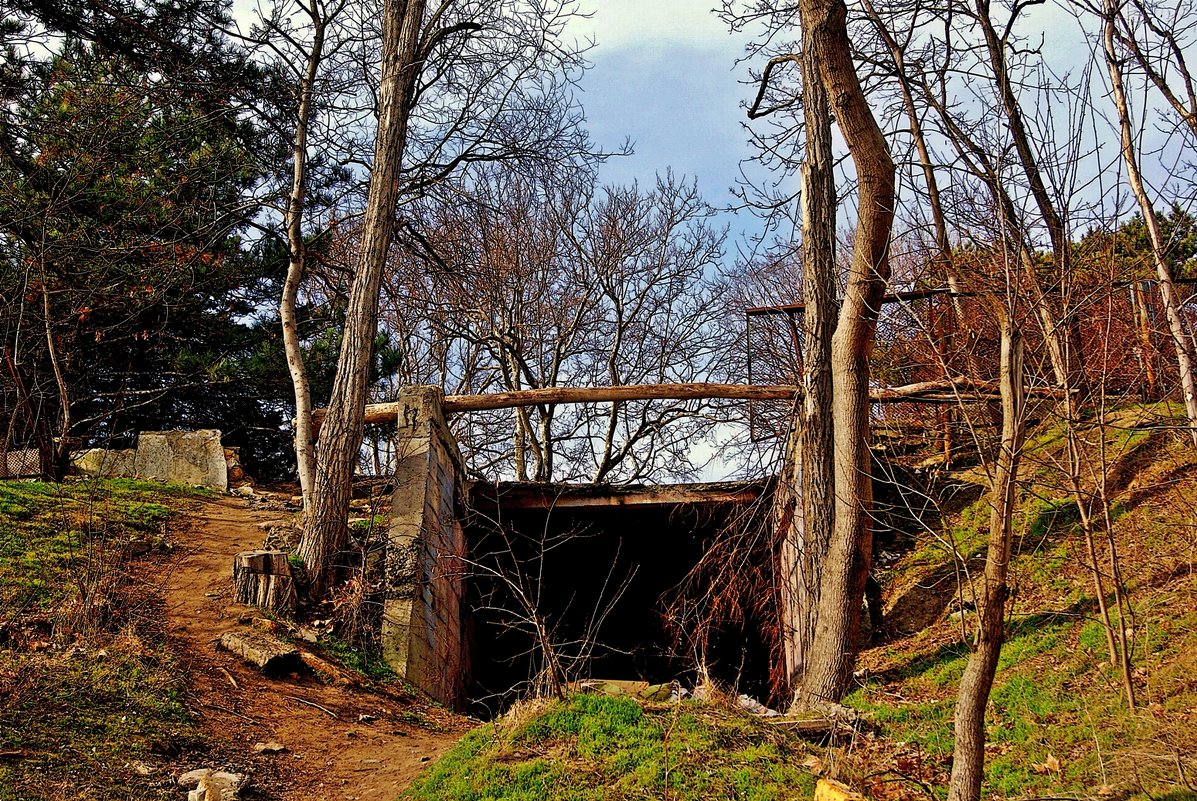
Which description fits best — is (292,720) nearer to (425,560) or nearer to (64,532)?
(425,560)

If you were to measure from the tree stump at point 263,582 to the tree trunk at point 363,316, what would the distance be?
39 cm

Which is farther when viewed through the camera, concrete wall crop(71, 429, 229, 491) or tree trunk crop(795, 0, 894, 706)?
concrete wall crop(71, 429, 229, 491)

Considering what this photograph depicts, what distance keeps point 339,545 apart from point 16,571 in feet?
8.90

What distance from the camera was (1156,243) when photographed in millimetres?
6512

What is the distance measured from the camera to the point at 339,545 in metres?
9.03

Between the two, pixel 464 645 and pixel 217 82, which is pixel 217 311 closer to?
pixel 217 82

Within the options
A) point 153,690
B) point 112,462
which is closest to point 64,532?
point 153,690

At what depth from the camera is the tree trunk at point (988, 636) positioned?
14.0 ft

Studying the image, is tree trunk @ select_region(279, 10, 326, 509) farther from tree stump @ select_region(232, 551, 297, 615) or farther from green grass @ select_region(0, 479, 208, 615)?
green grass @ select_region(0, 479, 208, 615)

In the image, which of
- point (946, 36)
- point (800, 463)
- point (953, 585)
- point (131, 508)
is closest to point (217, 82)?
point (131, 508)

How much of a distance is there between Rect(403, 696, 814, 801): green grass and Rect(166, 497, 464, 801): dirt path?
0.53 metres

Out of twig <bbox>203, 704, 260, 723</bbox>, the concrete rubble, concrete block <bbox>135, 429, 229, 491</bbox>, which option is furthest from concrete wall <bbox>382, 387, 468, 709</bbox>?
concrete block <bbox>135, 429, 229, 491</bbox>

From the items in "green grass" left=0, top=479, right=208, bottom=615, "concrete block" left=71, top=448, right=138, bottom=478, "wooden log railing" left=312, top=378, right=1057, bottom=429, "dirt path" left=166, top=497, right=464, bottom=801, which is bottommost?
"dirt path" left=166, top=497, right=464, bottom=801

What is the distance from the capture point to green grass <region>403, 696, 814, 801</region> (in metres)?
5.30
